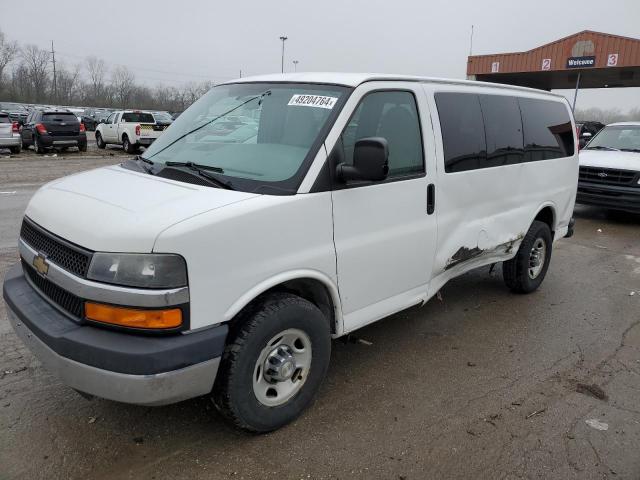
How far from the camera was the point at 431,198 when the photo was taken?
381 centimetres

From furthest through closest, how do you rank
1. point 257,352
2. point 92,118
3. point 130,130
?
1. point 92,118
2. point 130,130
3. point 257,352

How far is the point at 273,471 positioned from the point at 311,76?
2.50 meters

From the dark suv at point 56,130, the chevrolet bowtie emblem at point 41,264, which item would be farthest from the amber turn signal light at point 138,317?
the dark suv at point 56,130

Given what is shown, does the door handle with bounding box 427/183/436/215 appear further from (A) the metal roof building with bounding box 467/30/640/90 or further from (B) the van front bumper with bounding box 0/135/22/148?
(A) the metal roof building with bounding box 467/30/640/90

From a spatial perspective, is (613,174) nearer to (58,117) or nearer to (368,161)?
(368,161)

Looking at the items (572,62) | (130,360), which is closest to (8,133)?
(130,360)

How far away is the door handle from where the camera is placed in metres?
3.79

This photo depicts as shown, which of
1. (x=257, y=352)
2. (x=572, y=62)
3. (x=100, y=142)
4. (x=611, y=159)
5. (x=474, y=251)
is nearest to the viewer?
(x=257, y=352)

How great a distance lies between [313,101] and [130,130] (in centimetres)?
2121

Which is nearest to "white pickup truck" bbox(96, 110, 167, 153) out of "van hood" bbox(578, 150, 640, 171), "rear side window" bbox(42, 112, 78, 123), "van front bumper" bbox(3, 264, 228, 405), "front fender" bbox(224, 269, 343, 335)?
"rear side window" bbox(42, 112, 78, 123)

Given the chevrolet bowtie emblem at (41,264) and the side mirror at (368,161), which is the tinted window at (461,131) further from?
the chevrolet bowtie emblem at (41,264)

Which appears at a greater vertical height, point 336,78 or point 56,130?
point 336,78

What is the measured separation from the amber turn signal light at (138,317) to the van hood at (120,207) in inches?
11.2

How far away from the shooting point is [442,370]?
13.0 feet
